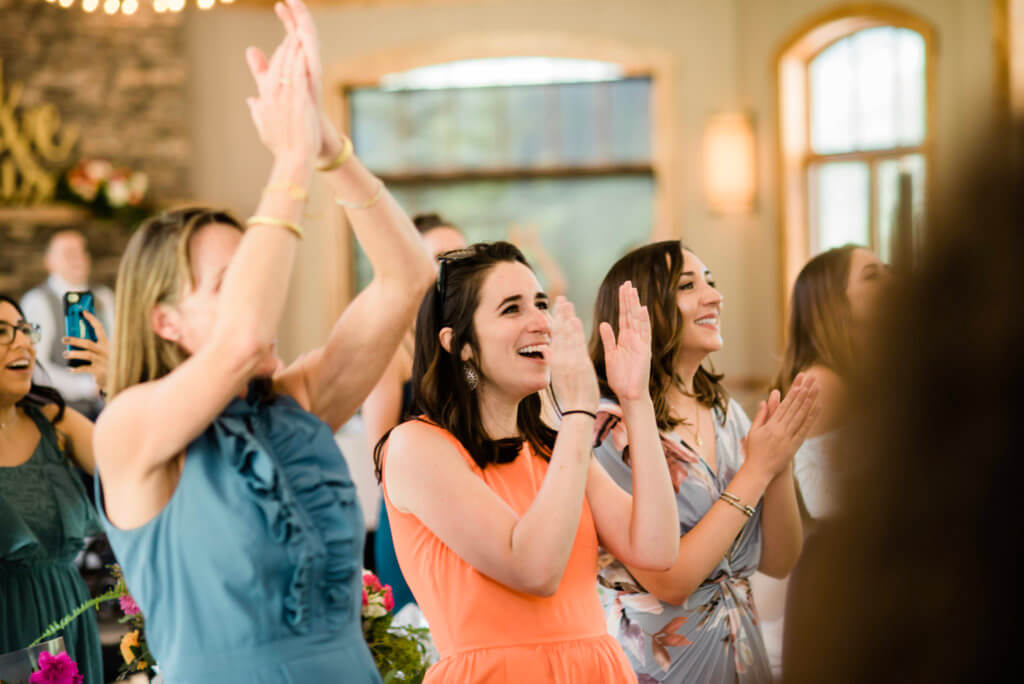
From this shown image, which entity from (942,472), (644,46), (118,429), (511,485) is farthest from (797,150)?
(942,472)

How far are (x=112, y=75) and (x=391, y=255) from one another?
7378 millimetres

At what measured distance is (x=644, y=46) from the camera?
7855mm

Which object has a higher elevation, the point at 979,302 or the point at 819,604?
the point at 979,302

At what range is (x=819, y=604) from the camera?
23.5 inches

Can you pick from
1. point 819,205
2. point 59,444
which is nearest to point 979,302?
point 59,444

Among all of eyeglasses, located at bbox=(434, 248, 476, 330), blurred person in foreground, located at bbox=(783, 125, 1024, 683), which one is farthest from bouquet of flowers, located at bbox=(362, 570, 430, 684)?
blurred person in foreground, located at bbox=(783, 125, 1024, 683)

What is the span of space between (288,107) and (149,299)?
331 mm

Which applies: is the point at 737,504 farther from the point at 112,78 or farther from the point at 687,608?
the point at 112,78

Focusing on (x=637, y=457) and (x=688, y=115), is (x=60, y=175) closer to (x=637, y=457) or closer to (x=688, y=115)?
(x=688, y=115)

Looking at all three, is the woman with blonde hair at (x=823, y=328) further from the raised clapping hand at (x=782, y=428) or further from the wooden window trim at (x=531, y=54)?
the wooden window trim at (x=531, y=54)

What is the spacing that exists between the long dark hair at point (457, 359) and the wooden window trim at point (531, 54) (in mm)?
6000

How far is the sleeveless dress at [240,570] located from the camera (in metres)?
1.32

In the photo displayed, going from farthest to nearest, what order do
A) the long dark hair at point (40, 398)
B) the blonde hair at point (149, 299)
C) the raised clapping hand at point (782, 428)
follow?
the long dark hair at point (40, 398) → the raised clapping hand at point (782, 428) → the blonde hair at point (149, 299)

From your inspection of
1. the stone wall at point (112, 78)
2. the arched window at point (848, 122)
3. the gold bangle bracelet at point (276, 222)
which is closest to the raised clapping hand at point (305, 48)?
the gold bangle bracelet at point (276, 222)
